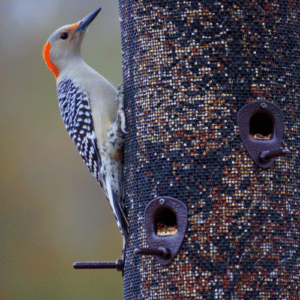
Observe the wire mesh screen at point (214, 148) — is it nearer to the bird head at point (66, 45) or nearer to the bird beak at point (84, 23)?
the bird beak at point (84, 23)

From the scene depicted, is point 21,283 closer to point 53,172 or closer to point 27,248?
point 27,248

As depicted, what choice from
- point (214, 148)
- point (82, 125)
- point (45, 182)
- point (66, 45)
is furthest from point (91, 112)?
point (45, 182)

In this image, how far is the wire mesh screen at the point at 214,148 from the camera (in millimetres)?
7770

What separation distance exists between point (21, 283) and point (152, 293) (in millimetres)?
8516

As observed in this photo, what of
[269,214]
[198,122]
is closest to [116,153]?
[198,122]

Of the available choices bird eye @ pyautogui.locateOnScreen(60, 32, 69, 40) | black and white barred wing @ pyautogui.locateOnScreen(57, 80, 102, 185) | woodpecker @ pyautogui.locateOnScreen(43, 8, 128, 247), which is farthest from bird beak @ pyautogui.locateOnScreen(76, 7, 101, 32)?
black and white barred wing @ pyautogui.locateOnScreen(57, 80, 102, 185)

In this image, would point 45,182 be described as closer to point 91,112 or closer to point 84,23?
point 84,23

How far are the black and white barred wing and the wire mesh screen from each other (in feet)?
2.96

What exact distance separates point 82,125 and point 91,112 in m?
0.15

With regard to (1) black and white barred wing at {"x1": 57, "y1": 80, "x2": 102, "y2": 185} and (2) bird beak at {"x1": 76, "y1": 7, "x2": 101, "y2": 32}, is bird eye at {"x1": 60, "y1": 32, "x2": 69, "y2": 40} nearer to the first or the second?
(2) bird beak at {"x1": 76, "y1": 7, "x2": 101, "y2": 32}

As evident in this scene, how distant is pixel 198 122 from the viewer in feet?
26.6

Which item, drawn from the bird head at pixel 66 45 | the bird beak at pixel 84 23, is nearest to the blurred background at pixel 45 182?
the bird head at pixel 66 45

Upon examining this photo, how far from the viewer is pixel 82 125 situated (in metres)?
9.57

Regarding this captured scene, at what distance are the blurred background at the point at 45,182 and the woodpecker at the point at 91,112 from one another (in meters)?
4.04
